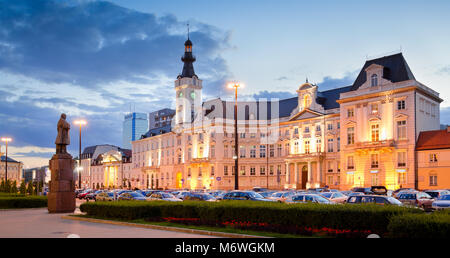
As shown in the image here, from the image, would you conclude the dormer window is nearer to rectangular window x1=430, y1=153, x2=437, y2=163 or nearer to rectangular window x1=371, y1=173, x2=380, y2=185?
rectangular window x1=371, y1=173, x2=380, y2=185

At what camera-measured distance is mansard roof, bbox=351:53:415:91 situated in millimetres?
65000

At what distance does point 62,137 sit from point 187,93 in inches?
2905

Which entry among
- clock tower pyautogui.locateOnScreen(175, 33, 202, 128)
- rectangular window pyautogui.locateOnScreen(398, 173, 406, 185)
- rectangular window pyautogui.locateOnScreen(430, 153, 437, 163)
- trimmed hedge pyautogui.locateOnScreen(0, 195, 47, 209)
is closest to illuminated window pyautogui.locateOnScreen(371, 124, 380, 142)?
rectangular window pyautogui.locateOnScreen(398, 173, 406, 185)

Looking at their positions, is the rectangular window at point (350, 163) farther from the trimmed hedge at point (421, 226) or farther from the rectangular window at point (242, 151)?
the trimmed hedge at point (421, 226)

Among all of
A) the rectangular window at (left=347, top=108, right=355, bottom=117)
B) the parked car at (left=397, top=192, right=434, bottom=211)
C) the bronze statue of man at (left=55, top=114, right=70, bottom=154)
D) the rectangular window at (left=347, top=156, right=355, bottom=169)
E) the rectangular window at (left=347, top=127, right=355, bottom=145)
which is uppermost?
the rectangular window at (left=347, top=108, right=355, bottom=117)

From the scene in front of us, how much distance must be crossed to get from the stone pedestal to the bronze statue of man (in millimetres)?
595

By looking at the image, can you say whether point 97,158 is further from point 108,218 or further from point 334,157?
point 108,218

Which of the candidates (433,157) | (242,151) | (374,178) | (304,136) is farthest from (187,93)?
(433,157)

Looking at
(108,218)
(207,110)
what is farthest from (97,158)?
(108,218)

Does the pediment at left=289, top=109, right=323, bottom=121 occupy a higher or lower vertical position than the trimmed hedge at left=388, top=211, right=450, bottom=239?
higher

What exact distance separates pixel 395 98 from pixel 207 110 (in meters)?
45.4

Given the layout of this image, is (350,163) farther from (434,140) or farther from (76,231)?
(76,231)

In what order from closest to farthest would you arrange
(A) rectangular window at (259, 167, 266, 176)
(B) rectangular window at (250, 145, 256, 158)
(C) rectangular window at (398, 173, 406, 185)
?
(C) rectangular window at (398, 173, 406, 185)
(A) rectangular window at (259, 167, 266, 176)
(B) rectangular window at (250, 145, 256, 158)

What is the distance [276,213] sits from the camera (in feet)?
60.4
